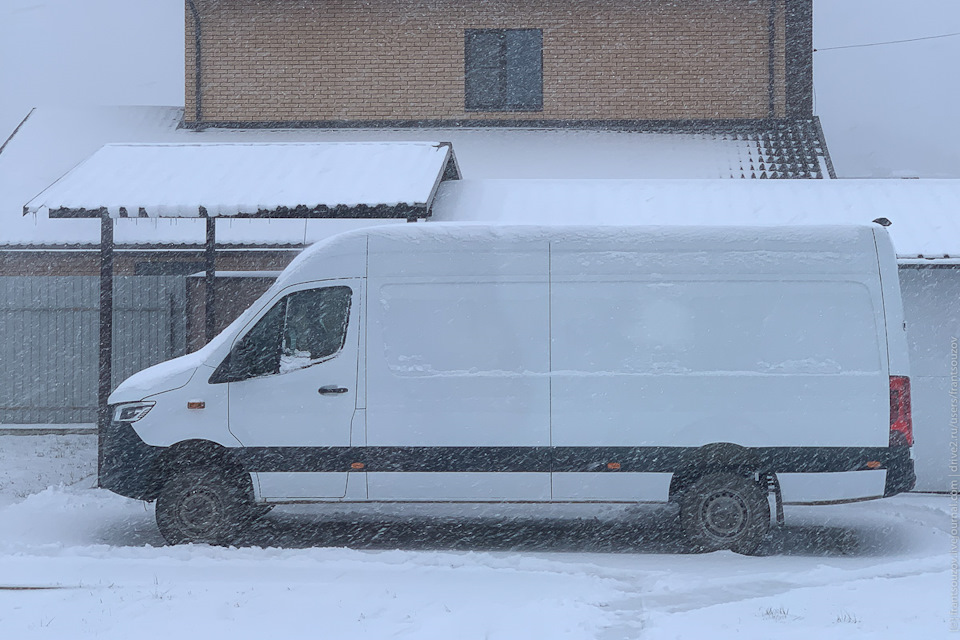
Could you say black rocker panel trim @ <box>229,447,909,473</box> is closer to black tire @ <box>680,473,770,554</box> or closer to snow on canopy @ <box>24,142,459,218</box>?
black tire @ <box>680,473,770,554</box>

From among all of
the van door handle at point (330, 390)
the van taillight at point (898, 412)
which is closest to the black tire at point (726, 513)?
the van taillight at point (898, 412)

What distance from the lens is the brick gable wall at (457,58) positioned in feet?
65.4

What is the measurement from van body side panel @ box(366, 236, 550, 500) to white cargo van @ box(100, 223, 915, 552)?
2 cm

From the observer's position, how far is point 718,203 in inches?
508

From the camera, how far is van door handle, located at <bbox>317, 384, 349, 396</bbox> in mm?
8711

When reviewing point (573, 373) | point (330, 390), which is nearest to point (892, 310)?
point (573, 373)

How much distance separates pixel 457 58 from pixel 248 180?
9.38 meters

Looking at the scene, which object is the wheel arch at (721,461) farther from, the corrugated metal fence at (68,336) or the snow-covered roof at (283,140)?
the corrugated metal fence at (68,336)

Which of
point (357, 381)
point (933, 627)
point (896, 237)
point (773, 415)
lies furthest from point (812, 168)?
point (933, 627)

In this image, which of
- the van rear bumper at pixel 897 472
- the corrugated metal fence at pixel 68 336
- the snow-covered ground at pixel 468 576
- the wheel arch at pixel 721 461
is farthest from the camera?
the corrugated metal fence at pixel 68 336

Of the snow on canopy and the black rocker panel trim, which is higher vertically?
the snow on canopy

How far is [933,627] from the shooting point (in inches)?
246

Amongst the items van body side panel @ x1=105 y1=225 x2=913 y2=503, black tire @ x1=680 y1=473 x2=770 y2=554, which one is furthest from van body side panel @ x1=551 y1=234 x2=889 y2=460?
black tire @ x1=680 y1=473 x2=770 y2=554

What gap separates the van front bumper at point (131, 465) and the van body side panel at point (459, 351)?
1.81m
